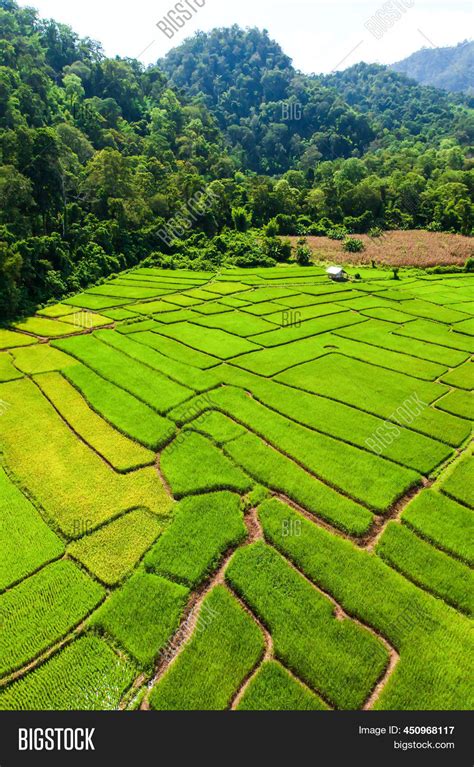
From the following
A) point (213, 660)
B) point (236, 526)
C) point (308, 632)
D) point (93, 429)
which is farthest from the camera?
point (93, 429)

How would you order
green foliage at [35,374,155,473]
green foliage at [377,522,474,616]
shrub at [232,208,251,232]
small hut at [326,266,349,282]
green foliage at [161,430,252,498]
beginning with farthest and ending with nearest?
shrub at [232,208,251,232], small hut at [326,266,349,282], green foliage at [35,374,155,473], green foliage at [161,430,252,498], green foliage at [377,522,474,616]

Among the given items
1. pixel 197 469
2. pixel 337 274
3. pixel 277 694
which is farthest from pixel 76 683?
pixel 337 274

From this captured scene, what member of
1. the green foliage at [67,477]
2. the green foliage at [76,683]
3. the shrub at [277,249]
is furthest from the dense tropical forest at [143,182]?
the green foliage at [76,683]

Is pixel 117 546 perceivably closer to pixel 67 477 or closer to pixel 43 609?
pixel 43 609

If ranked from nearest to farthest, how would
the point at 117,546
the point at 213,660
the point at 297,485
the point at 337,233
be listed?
1. the point at 213,660
2. the point at 117,546
3. the point at 297,485
4. the point at 337,233

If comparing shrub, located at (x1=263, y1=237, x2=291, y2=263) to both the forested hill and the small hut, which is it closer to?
the small hut

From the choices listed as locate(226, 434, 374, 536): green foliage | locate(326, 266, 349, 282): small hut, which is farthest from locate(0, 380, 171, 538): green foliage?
locate(326, 266, 349, 282): small hut
